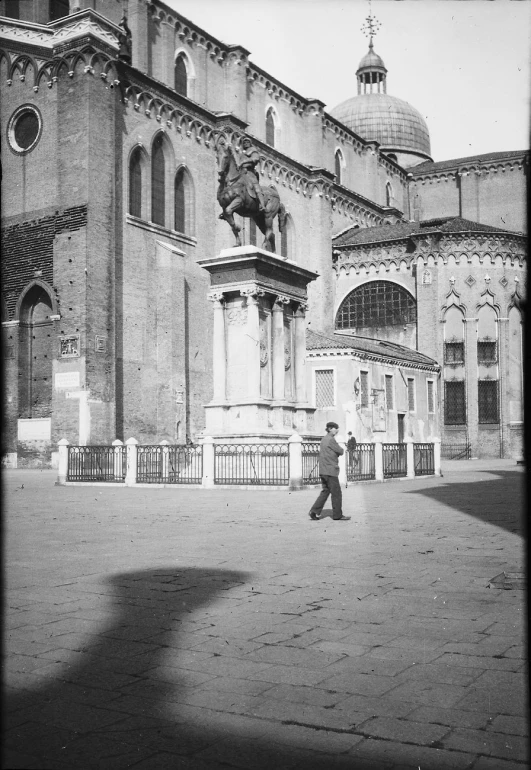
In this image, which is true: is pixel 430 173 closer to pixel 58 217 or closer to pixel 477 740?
pixel 58 217

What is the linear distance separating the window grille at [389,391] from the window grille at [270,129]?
13.9 meters

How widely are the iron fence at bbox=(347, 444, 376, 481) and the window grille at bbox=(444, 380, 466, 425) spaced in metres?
19.7

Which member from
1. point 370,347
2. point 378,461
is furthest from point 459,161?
point 378,461

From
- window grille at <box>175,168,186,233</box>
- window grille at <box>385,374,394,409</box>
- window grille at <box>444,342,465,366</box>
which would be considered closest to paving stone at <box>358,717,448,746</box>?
window grille at <box>175,168,186,233</box>

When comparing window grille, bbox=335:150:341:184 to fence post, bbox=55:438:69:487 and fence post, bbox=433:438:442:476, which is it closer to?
fence post, bbox=433:438:442:476

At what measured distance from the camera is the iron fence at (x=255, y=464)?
1917 centimetres

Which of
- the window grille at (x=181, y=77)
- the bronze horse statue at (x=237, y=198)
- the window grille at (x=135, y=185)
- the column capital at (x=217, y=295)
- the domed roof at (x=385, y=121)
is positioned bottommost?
the column capital at (x=217, y=295)

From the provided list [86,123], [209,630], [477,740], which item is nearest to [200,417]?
[86,123]

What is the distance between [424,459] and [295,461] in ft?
26.5

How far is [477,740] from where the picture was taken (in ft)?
11.5

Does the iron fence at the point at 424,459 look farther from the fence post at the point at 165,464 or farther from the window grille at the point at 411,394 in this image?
the window grille at the point at 411,394

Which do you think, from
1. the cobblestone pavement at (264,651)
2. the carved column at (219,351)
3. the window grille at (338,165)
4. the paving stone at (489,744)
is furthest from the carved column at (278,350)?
the window grille at (338,165)

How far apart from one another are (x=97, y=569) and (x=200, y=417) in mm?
25113

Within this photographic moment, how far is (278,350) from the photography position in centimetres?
2181
